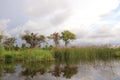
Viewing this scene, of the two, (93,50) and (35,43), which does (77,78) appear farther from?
(35,43)

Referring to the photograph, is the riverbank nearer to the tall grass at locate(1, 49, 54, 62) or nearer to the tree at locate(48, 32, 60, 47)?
the tall grass at locate(1, 49, 54, 62)

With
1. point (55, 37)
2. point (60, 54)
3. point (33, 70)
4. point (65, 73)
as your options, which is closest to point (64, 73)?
point (65, 73)

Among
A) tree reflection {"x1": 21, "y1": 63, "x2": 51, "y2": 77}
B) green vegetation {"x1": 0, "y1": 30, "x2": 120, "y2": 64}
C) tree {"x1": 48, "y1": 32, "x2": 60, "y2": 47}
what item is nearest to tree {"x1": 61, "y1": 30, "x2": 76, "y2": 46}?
tree {"x1": 48, "y1": 32, "x2": 60, "y2": 47}

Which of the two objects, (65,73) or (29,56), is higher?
(29,56)

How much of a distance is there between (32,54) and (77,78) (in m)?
11.3

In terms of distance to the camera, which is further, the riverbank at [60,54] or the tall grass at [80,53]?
the tall grass at [80,53]

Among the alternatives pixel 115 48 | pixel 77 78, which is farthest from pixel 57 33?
pixel 77 78

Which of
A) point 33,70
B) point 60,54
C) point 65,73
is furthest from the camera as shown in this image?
point 60,54

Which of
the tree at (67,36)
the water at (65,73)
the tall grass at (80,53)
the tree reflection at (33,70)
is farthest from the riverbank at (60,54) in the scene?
the tree at (67,36)

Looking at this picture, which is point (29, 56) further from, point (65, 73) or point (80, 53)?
point (65, 73)

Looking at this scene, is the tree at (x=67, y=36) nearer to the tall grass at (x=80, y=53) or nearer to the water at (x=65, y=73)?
the tall grass at (x=80, y=53)

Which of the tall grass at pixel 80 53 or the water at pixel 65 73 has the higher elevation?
the tall grass at pixel 80 53

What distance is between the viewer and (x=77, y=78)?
11.6 m

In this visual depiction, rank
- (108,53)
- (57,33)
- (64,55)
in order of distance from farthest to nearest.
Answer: (57,33)
(108,53)
(64,55)
